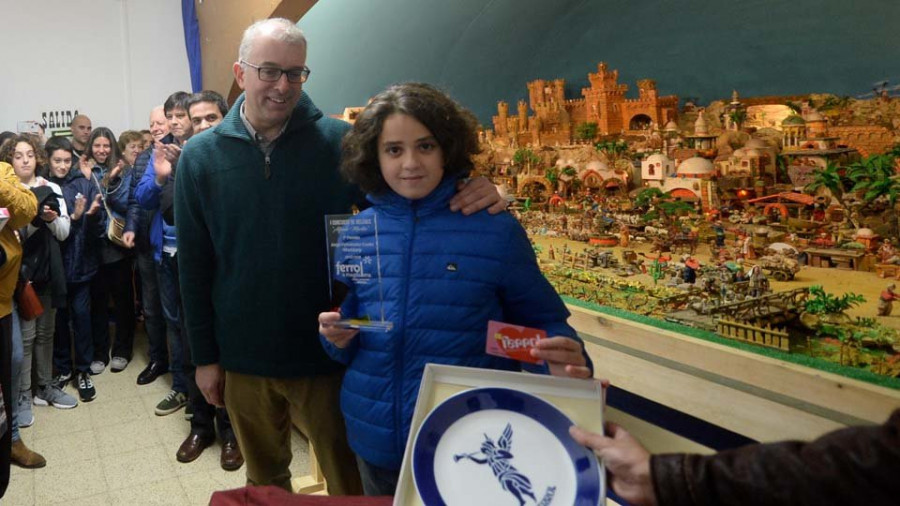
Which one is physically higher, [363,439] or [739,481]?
[739,481]

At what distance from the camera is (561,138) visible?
2924mm

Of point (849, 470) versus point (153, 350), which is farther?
point (153, 350)

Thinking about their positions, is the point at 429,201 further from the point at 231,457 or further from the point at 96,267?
the point at 96,267

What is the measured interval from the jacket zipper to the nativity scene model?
121 cm

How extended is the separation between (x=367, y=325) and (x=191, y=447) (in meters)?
2.72

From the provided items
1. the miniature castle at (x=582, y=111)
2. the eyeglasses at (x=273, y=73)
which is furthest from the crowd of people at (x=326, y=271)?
the miniature castle at (x=582, y=111)

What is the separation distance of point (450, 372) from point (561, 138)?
2001mm

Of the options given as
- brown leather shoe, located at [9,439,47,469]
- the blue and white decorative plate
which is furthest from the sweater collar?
brown leather shoe, located at [9,439,47,469]

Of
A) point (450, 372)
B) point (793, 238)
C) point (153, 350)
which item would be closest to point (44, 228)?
point (153, 350)

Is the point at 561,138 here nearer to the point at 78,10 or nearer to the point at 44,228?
the point at 44,228

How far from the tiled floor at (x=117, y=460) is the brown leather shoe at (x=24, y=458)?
0.12ft

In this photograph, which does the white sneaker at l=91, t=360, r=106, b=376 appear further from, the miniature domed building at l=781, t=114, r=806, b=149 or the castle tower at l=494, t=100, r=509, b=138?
the miniature domed building at l=781, t=114, r=806, b=149

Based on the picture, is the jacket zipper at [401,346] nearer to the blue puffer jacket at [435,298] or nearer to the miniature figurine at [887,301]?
the blue puffer jacket at [435,298]

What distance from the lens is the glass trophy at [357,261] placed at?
137cm
